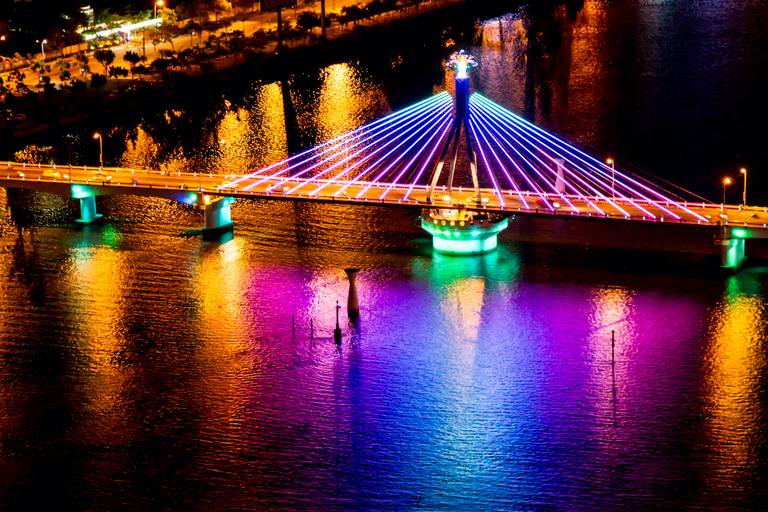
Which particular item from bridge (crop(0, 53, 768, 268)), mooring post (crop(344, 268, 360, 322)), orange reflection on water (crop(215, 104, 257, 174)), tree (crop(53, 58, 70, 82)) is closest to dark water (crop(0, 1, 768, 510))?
mooring post (crop(344, 268, 360, 322))

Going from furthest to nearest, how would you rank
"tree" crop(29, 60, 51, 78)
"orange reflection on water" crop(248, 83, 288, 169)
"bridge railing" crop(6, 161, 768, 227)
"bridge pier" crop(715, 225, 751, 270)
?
1. "tree" crop(29, 60, 51, 78)
2. "orange reflection on water" crop(248, 83, 288, 169)
3. "bridge railing" crop(6, 161, 768, 227)
4. "bridge pier" crop(715, 225, 751, 270)

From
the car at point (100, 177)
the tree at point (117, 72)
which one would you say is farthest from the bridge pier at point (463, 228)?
the tree at point (117, 72)

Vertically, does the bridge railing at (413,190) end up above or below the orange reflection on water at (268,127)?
below

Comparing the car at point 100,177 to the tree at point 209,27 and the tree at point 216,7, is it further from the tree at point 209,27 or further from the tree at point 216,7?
the tree at point 216,7

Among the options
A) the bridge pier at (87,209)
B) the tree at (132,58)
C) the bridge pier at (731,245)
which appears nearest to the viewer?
the bridge pier at (731,245)

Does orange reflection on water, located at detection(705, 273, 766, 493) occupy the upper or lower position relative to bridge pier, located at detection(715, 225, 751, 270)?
lower

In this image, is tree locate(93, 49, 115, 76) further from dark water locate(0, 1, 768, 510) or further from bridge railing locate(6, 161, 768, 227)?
bridge railing locate(6, 161, 768, 227)

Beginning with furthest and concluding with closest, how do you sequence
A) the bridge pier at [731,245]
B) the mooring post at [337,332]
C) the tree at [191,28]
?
the tree at [191,28] → the bridge pier at [731,245] → the mooring post at [337,332]
